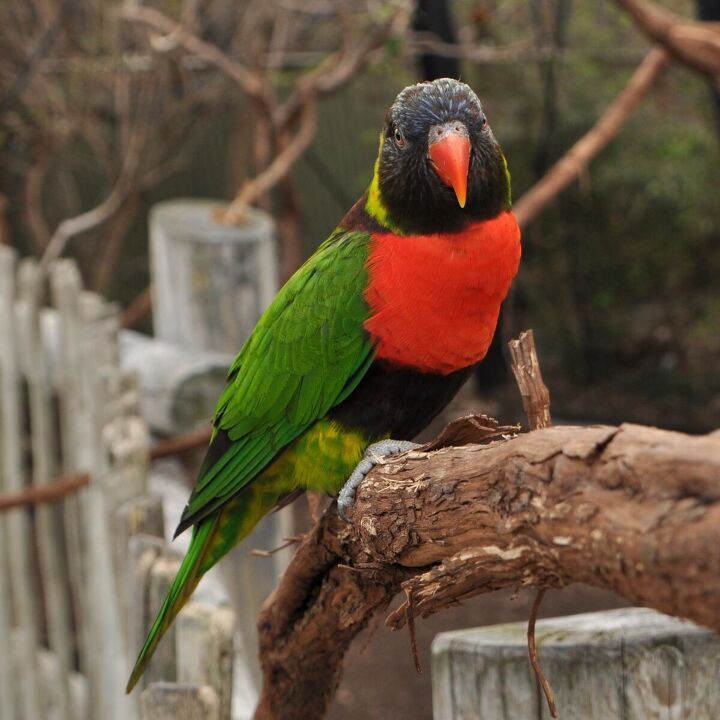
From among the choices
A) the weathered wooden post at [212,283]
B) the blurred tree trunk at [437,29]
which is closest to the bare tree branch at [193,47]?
the blurred tree trunk at [437,29]

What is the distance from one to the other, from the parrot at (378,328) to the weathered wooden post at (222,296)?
1204 mm

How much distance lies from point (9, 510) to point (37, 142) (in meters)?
4.80

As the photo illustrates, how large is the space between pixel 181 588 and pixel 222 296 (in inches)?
60.6

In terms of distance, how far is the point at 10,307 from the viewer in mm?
3018

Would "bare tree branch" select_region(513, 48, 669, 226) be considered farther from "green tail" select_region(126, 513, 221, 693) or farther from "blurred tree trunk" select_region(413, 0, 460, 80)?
"green tail" select_region(126, 513, 221, 693)

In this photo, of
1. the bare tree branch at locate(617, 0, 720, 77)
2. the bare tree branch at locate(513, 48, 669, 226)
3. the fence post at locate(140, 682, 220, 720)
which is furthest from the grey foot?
the bare tree branch at locate(617, 0, 720, 77)

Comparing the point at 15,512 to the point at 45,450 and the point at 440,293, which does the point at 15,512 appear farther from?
the point at 440,293

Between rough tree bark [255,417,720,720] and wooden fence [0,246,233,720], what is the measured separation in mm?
246

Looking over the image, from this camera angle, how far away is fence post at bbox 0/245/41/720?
9.96ft

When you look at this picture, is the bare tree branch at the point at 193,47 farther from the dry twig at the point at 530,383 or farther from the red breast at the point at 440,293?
the dry twig at the point at 530,383

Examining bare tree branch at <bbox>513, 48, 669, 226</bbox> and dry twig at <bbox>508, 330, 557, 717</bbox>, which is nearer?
dry twig at <bbox>508, 330, 557, 717</bbox>

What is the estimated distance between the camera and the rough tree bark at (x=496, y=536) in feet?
3.17

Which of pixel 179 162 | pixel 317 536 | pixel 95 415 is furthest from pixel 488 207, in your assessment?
pixel 179 162

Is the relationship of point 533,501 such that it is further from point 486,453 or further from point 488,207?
point 488,207
